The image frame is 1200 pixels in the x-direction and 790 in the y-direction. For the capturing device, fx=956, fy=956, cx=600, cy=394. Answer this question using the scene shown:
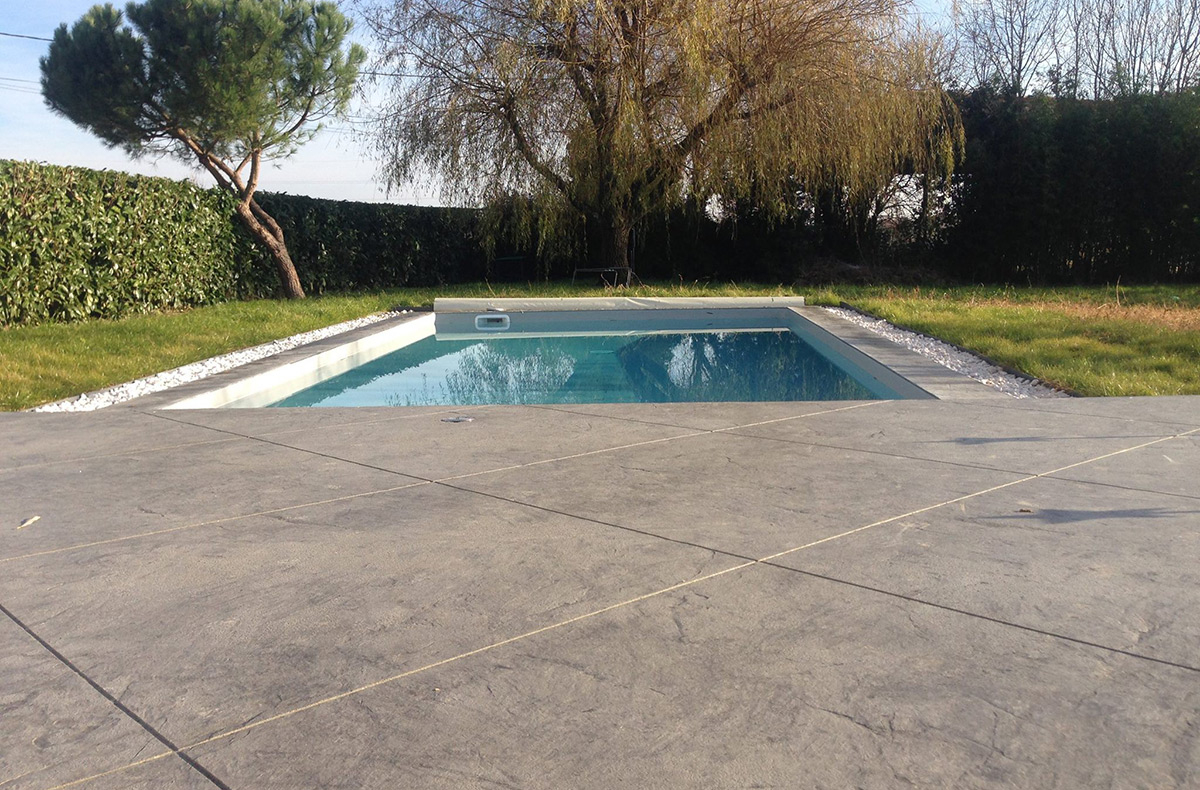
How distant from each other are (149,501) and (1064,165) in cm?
1680

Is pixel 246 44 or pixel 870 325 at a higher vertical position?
pixel 246 44

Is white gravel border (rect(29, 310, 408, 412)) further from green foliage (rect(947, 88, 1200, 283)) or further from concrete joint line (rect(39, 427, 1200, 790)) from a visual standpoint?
green foliage (rect(947, 88, 1200, 283))

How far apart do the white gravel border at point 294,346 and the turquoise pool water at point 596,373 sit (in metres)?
0.72

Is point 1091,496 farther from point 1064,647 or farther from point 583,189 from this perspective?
point 583,189

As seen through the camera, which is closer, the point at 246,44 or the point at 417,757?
the point at 417,757

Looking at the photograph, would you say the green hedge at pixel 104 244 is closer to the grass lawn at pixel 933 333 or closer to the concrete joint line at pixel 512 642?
the grass lawn at pixel 933 333

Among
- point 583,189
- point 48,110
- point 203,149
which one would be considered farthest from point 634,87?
point 48,110

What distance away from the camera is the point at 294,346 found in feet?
30.9

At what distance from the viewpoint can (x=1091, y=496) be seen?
354 centimetres

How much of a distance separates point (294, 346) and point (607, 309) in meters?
5.48

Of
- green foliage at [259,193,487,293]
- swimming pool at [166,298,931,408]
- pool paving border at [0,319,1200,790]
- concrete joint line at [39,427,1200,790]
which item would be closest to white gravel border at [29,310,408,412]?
swimming pool at [166,298,931,408]

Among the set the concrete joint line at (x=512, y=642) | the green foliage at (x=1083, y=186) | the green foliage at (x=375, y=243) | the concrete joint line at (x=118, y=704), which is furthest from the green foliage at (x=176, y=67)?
the concrete joint line at (x=512, y=642)

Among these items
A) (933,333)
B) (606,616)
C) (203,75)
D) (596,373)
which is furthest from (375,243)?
(606,616)

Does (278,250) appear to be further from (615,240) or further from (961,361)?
(961,361)
